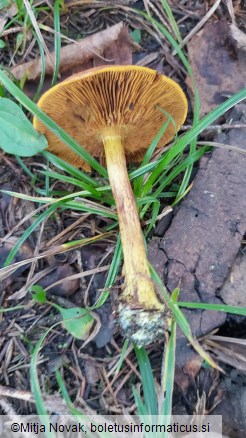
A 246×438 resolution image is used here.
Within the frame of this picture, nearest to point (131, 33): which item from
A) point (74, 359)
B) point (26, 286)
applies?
point (26, 286)

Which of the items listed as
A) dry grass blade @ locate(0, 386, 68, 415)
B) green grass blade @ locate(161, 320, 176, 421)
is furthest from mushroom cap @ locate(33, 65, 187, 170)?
dry grass blade @ locate(0, 386, 68, 415)

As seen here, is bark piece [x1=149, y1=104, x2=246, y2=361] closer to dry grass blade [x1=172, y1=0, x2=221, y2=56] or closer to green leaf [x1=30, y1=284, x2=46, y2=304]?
green leaf [x1=30, y1=284, x2=46, y2=304]

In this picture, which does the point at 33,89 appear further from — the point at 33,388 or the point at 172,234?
the point at 33,388

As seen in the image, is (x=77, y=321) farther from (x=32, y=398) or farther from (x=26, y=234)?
(x=26, y=234)

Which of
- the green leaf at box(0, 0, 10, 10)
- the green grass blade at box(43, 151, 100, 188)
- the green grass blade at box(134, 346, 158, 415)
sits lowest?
the green grass blade at box(134, 346, 158, 415)

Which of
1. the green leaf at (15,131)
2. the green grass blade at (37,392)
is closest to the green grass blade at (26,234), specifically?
the green leaf at (15,131)
